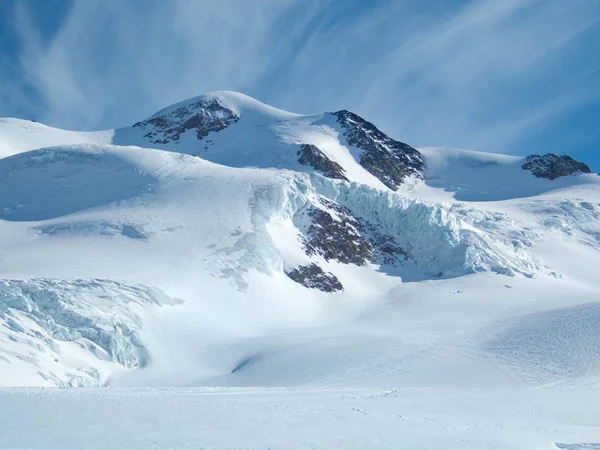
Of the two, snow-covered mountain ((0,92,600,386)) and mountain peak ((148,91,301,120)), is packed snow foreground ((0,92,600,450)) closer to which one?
snow-covered mountain ((0,92,600,386))

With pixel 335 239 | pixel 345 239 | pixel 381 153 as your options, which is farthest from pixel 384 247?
pixel 381 153

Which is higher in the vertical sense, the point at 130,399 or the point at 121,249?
the point at 121,249

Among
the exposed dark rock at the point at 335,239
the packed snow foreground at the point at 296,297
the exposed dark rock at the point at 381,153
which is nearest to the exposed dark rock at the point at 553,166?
the packed snow foreground at the point at 296,297

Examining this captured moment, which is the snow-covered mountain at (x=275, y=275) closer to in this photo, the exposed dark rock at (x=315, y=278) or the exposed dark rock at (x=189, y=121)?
the exposed dark rock at (x=315, y=278)

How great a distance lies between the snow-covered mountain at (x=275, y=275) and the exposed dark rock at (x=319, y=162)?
0.90 feet

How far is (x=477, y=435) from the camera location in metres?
16.8

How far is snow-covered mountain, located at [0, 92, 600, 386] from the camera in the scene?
109 ft

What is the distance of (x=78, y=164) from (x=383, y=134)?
64940mm

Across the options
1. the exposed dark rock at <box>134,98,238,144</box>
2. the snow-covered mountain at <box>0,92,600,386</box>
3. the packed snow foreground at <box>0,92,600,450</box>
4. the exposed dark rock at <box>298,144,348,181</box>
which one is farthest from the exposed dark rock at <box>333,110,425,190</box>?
the exposed dark rock at <box>134,98,238,144</box>

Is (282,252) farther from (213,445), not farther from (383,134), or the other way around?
(383,134)

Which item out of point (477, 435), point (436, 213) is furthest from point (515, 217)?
point (477, 435)

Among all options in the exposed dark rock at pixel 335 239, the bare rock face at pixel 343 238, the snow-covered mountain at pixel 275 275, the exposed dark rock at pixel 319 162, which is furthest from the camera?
the exposed dark rock at pixel 319 162

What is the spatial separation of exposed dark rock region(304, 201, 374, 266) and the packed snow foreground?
22cm

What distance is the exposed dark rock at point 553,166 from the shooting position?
104431mm
